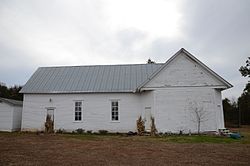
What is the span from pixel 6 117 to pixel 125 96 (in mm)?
12252

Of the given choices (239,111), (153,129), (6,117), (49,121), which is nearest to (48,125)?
(49,121)

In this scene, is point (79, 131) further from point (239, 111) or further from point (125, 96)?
point (239, 111)

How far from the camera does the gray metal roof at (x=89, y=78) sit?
25.4 meters

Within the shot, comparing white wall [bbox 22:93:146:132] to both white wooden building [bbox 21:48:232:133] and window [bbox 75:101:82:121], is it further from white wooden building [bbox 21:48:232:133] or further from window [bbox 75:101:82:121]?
window [bbox 75:101:82:121]

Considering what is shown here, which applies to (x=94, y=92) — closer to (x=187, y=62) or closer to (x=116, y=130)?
(x=116, y=130)

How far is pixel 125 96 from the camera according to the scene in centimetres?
2459

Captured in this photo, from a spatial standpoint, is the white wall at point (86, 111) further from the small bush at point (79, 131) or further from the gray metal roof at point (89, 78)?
the gray metal roof at point (89, 78)

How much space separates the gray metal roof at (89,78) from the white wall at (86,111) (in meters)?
0.67

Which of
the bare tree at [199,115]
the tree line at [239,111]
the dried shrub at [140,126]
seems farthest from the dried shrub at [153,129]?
the tree line at [239,111]

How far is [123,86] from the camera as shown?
82.4ft

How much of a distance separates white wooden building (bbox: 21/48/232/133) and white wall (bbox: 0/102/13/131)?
180cm

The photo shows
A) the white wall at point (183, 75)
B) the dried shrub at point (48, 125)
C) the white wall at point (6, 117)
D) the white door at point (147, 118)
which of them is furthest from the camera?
the white wall at point (6, 117)

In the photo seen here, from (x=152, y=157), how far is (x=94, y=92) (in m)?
15.1

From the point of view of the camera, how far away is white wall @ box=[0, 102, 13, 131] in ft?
86.0
